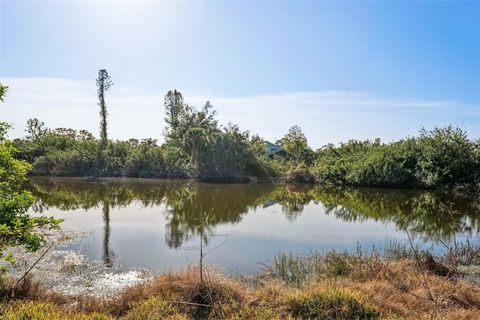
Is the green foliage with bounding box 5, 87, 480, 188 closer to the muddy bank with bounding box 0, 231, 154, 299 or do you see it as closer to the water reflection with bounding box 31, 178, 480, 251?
the water reflection with bounding box 31, 178, 480, 251

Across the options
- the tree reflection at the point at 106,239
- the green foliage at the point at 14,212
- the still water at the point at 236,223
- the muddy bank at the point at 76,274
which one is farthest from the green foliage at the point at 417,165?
the green foliage at the point at 14,212

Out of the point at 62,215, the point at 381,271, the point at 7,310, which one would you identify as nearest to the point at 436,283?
the point at 381,271

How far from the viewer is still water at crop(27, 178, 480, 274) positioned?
434 inches

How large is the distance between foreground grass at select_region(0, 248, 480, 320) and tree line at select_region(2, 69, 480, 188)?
2661 centimetres

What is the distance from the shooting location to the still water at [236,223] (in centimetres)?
1102

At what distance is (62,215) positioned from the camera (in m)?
17.3

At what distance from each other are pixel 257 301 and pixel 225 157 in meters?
33.2

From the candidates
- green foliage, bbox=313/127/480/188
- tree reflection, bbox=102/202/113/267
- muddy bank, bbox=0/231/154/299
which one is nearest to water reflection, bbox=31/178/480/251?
tree reflection, bbox=102/202/113/267

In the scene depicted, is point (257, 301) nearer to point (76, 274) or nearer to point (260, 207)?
point (76, 274)

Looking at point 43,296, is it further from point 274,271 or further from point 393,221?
point 393,221

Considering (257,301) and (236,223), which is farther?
(236,223)

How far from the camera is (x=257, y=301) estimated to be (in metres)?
6.24

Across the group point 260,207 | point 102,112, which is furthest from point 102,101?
point 260,207

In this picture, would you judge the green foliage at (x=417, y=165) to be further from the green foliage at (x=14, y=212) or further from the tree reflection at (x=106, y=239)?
the green foliage at (x=14, y=212)
